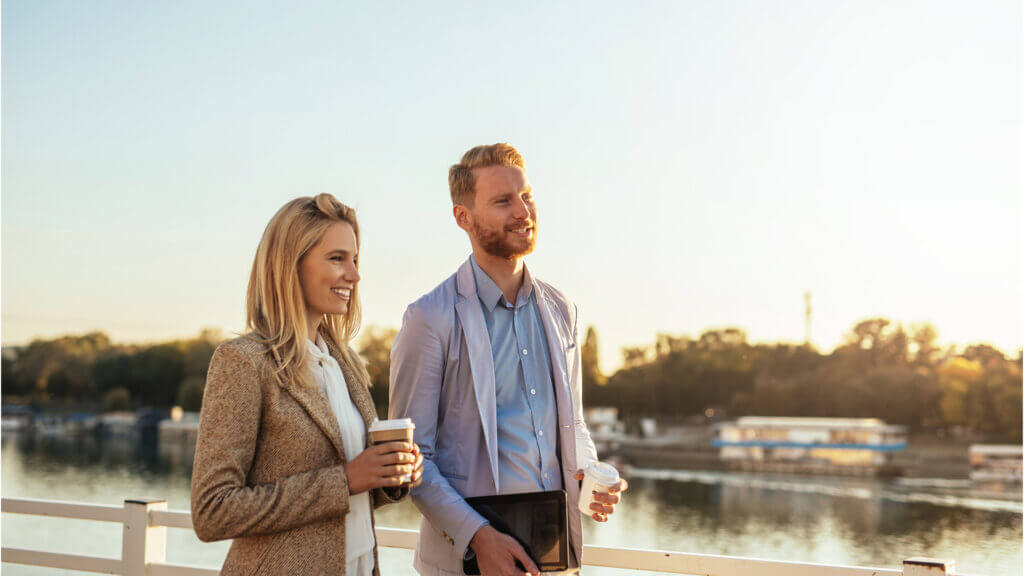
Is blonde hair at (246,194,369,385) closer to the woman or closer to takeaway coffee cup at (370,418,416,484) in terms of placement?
the woman

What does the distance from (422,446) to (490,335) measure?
0.93 feet

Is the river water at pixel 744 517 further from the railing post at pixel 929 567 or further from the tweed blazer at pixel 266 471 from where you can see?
the tweed blazer at pixel 266 471

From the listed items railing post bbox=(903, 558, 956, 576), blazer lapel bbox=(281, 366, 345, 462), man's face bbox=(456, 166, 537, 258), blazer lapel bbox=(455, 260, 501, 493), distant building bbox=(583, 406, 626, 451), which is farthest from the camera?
distant building bbox=(583, 406, 626, 451)

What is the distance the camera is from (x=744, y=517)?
119 ft

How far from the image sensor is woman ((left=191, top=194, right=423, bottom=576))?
4.93 ft

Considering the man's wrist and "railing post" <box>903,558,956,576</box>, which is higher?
the man's wrist

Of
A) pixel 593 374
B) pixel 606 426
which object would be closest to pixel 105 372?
pixel 593 374

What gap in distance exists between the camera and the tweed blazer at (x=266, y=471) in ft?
4.90

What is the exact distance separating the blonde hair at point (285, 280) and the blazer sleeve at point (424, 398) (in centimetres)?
33

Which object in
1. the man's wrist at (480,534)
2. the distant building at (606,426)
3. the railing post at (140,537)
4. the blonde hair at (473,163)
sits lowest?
the distant building at (606,426)

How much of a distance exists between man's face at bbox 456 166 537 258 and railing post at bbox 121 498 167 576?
1982mm

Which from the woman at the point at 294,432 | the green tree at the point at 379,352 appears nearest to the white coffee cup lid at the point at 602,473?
the woman at the point at 294,432

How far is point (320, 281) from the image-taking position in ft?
5.51

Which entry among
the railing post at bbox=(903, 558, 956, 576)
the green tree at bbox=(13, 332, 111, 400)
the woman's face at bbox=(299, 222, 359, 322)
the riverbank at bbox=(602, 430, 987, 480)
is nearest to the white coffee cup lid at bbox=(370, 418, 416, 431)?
the woman's face at bbox=(299, 222, 359, 322)
